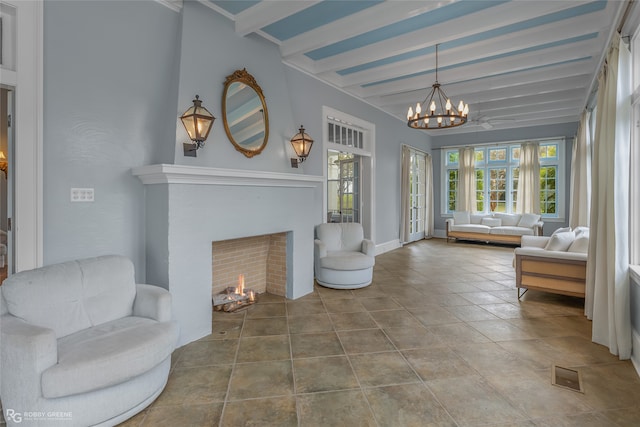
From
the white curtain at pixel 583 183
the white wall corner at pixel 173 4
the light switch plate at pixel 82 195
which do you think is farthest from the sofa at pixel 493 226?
the light switch plate at pixel 82 195

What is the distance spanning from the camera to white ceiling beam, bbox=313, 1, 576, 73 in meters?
3.21

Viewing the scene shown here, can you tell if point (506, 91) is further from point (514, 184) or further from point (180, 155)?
point (180, 155)

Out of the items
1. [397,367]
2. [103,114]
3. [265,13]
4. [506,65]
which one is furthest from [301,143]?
[506,65]

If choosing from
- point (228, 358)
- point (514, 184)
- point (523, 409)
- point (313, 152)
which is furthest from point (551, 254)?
point (514, 184)

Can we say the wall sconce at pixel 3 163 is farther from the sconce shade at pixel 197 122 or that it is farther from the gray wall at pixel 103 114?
the sconce shade at pixel 197 122

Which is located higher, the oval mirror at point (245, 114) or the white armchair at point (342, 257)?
the oval mirror at point (245, 114)

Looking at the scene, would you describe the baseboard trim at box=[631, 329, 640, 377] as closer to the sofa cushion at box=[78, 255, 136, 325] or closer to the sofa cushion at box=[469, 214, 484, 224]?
the sofa cushion at box=[78, 255, 136, 325]

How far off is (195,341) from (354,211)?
4.20 meters

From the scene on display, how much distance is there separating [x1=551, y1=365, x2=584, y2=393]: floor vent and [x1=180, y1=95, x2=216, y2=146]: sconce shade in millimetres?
3342

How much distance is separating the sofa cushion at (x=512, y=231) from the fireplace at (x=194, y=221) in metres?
6.87

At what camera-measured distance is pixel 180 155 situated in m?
2.88

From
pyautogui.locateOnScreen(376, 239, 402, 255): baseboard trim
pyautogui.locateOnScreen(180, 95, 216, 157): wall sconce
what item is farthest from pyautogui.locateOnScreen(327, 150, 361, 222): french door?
pyautogui.locateOnScreen(180, 95, 216, 157): wall sconce

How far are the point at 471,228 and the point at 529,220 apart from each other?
4.50ft

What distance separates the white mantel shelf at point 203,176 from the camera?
2658 mm
